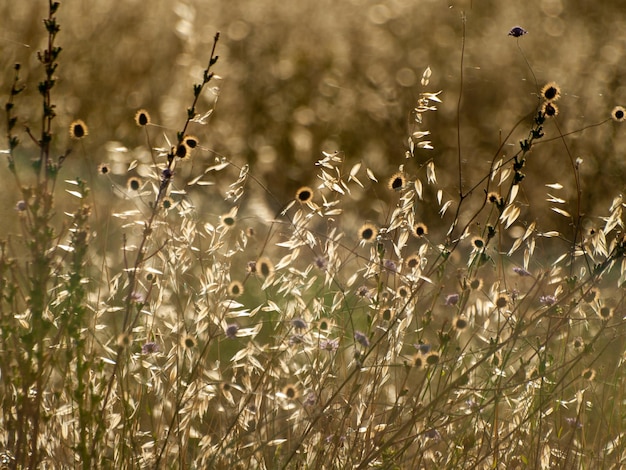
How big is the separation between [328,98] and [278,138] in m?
0.33

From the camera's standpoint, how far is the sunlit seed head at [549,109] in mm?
1246

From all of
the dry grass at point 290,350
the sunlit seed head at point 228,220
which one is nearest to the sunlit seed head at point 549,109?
the dry grass at point 290,350

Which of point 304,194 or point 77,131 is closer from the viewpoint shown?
point 77,131

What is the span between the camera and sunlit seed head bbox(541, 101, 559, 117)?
125 centimetres

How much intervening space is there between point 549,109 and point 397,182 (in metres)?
0.25

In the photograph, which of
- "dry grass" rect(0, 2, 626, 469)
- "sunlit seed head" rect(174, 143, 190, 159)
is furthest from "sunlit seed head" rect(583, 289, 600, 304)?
"sunlit seed head" rect(174, 143, 190, 159)

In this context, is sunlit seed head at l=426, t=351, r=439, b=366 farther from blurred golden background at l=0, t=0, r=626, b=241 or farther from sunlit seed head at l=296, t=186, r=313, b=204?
blurred golden background at l=0, t=0, r=626, b=241

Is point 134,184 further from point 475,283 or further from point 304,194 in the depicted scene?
point 475,283

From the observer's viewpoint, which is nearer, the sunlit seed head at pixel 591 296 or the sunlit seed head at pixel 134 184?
the sunlit seed head at pixel 591 296

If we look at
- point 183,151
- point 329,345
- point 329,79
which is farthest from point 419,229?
point 329,79

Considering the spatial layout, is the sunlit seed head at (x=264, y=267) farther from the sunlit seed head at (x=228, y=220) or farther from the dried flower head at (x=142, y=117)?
the dried flower head at (x=142, y=117)

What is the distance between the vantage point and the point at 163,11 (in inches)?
159

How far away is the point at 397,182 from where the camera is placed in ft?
4.53

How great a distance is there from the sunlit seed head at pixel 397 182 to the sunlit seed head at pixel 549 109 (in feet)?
0.73
